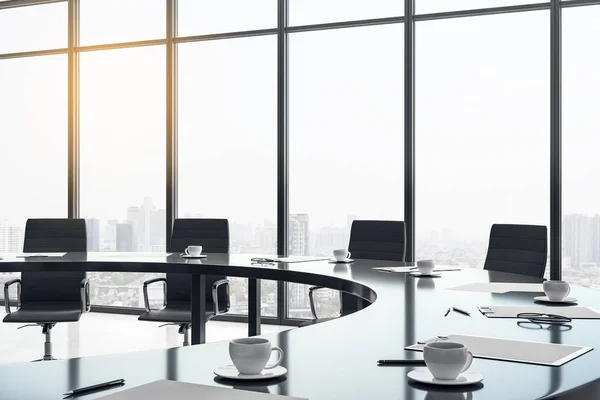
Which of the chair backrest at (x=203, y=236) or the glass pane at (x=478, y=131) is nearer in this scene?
the chair backrest at (x=203, y=236)

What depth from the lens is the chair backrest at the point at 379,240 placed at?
480cm

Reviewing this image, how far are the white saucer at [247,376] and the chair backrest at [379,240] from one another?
3.21 meters

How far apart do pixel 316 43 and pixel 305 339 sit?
16.1 feet

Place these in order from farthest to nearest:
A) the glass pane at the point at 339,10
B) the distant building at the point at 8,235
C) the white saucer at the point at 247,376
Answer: the distant building at the point at 8,235 < the glass pane at the point at 339,10 < the white saucer at the point at 247,376

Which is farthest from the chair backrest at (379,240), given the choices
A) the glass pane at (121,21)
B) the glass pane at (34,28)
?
the glass pane at (34,28)

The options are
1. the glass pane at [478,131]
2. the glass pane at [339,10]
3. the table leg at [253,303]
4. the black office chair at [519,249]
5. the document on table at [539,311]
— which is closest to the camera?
the document on table at [539,311]

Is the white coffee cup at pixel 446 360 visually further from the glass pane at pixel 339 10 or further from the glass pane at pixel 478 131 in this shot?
the glass pane at pixel 339 10

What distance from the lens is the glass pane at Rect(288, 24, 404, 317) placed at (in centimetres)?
632

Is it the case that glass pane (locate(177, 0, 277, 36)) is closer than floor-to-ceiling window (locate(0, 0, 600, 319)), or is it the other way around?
floor-to-ceiling window (locate(0, 0, 600, 319))

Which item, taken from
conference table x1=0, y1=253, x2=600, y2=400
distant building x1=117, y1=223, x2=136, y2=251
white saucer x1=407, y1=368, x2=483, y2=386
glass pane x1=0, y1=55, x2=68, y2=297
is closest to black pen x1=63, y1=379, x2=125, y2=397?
conference table x1=0, y1=253, x2=600, y2=400

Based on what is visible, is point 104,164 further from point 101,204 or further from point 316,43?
point 316,43

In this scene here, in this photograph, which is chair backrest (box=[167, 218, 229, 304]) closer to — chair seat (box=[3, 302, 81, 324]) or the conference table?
chair seat (box=[3, 302, 81, 324])

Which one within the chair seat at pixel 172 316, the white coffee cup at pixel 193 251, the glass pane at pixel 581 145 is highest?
the glass pane at pixel 581 145

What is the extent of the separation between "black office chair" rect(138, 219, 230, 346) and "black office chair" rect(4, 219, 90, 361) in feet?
1.70
